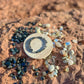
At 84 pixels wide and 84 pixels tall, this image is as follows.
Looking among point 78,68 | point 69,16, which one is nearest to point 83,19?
point 69,16

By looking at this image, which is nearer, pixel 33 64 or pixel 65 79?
pixel 65 79

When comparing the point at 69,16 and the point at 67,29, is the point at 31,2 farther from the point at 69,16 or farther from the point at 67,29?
the point at 67,29

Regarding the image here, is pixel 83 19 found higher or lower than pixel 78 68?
higher

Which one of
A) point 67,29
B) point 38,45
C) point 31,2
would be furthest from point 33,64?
point 31,2

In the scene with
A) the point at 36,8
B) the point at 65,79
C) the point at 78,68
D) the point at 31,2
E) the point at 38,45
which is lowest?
the point at 65,79

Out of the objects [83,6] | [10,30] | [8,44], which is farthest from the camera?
[83,6]

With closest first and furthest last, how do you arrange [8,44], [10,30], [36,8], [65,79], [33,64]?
[65,79] < [33,64] < [8,44] < [10,30] < [36,8]
